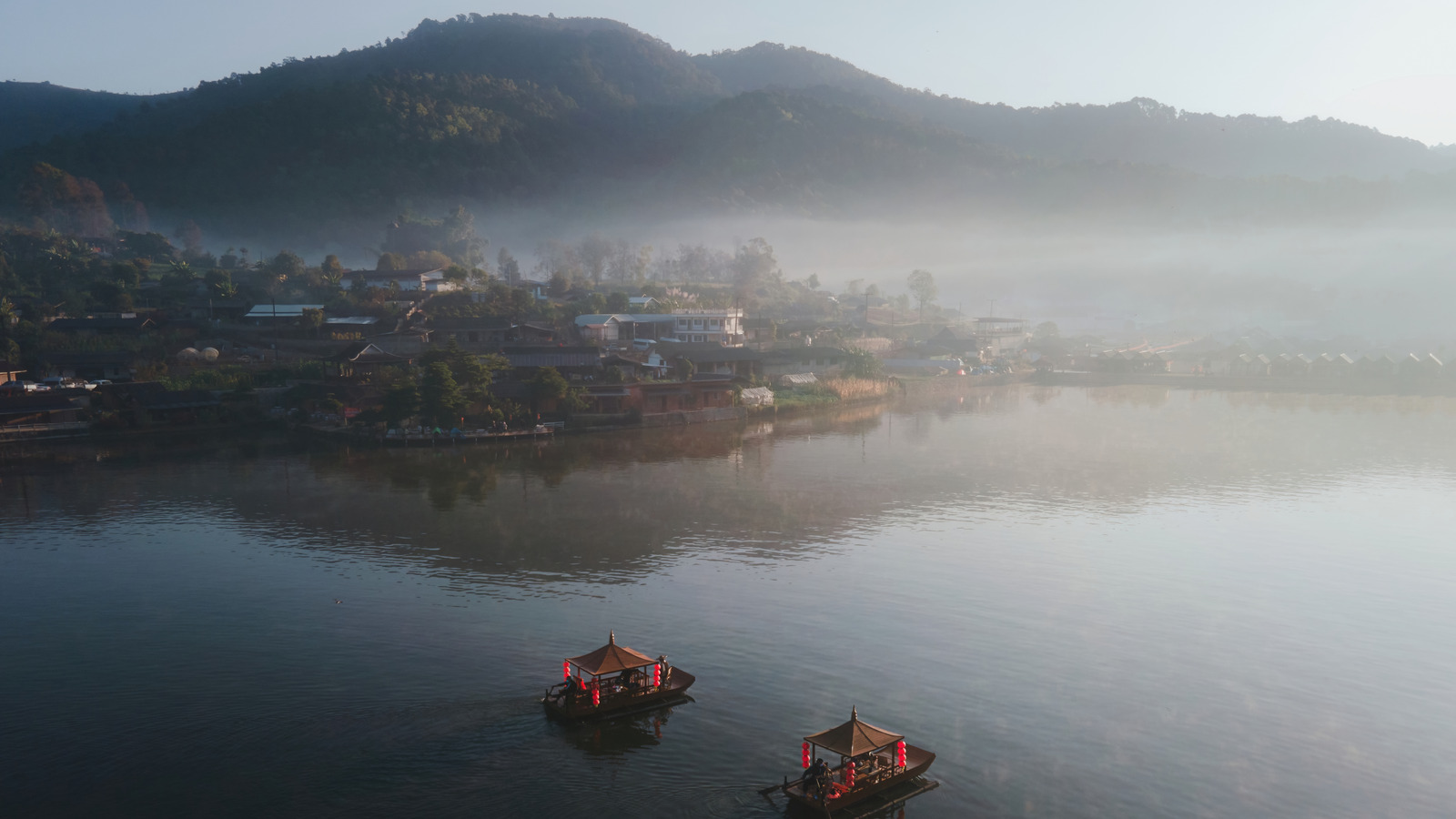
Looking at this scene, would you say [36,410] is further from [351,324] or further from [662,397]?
[662,397]

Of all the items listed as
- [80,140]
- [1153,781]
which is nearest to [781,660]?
[1153,781]

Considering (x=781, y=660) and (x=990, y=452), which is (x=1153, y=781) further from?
(x=990, y=452)

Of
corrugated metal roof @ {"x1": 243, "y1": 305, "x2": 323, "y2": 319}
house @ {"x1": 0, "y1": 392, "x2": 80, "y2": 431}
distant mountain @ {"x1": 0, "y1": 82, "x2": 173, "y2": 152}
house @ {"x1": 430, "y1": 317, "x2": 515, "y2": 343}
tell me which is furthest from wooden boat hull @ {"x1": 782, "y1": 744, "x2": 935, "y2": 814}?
distant mountain @ {"x1": 0, "y1": 82, "x2": 173, "y2": 152}

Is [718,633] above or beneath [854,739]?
beneath

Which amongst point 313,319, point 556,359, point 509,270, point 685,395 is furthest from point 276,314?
point 509,270

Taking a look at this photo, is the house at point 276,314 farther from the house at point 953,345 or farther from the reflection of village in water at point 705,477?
the house at point 953,345

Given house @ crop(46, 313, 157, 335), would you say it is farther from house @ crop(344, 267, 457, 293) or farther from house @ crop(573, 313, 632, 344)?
house @ crop(573, 313, 632, 344)
